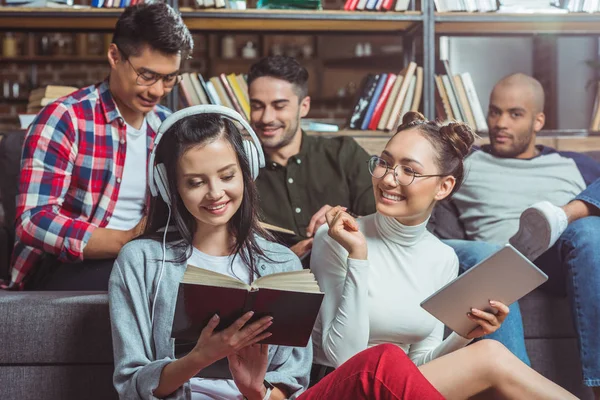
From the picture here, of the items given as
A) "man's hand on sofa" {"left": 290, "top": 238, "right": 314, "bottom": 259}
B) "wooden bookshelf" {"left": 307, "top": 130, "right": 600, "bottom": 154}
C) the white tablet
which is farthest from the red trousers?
"wooden bookshelf" {"left": 307, "top": 130, "right": 600, "bottom": 154}

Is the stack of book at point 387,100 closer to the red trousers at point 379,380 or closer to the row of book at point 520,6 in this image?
the row of book at point 520,6

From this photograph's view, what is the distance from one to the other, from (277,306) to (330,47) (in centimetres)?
481

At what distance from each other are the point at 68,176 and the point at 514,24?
179 cm


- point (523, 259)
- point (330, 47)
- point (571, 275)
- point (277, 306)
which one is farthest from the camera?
point (330, 47)

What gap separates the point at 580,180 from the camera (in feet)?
7.91

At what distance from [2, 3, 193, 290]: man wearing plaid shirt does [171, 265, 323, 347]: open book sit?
0.70 metres

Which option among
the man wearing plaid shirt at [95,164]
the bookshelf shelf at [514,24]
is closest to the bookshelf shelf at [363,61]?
the bookshelf shelf at [514,24]

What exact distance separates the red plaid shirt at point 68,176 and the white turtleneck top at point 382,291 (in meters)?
0.69

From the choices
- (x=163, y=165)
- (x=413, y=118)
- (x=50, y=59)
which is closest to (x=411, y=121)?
(x=413, y=118)

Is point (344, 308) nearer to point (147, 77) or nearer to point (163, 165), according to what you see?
point (163, 165)

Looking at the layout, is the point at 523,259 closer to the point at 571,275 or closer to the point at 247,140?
the point at 247,140

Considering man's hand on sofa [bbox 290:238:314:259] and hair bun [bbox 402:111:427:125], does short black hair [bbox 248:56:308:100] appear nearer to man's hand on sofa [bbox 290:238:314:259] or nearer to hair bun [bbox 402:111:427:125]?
man's hand on sofa [bbox 290:238:314:259]

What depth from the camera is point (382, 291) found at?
5.06 feet

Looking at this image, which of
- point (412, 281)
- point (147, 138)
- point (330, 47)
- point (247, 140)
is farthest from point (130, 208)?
point (330, 47)
